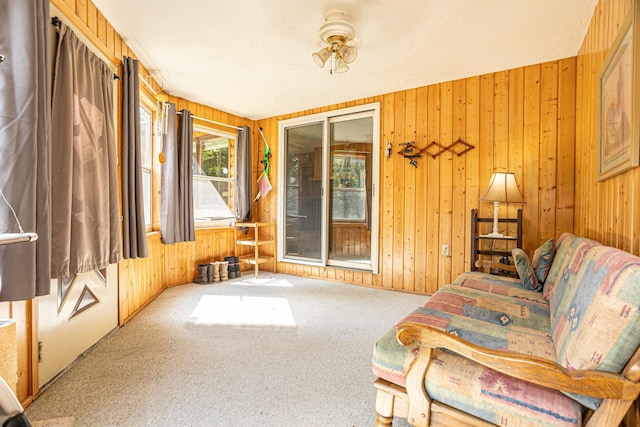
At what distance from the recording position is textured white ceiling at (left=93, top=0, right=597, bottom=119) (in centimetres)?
217

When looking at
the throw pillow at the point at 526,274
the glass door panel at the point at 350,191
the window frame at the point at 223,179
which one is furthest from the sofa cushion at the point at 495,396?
the window frame at the point at 223,179

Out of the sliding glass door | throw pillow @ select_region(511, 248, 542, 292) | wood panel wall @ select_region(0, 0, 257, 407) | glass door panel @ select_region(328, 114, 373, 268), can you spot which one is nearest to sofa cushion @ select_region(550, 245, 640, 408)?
throw pillow @ select_region(511, 248, 542, 292)

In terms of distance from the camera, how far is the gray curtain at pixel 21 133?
1.37 meters

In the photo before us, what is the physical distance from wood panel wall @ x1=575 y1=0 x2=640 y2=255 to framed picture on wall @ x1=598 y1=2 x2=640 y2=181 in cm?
8

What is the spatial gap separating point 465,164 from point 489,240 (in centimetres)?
82

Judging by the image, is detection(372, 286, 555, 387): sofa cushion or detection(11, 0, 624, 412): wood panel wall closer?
detection(372, 286, 555, 387): sofa cushion

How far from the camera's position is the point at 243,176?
4582 mm

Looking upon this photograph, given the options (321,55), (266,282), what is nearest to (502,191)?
(321,55)

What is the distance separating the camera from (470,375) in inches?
43.2

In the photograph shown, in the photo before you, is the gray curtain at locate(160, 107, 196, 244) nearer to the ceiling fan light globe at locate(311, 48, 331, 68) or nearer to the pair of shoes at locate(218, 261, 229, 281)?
the pair of shoes at locate(218, 261, 229, 281)

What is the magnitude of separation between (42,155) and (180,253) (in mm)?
2654

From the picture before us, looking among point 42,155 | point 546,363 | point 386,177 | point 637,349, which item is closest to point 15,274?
point 42,155

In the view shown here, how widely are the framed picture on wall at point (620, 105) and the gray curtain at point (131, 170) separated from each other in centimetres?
315

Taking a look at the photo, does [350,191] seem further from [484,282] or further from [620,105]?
[620,105]
